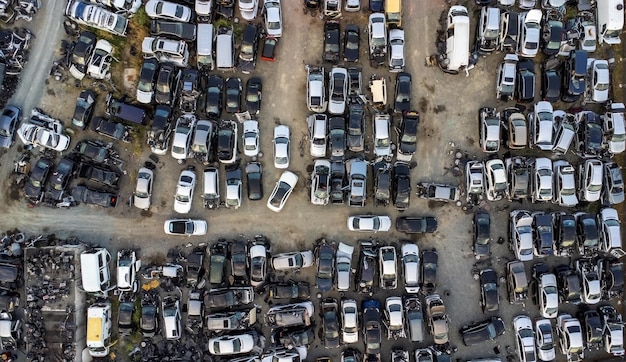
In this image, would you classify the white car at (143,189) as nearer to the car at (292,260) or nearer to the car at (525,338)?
the car at (292,260)

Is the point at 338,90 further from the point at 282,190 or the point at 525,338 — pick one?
the point at 525,338

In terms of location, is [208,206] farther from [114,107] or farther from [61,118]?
[61,118]

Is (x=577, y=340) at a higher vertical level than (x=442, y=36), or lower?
lower

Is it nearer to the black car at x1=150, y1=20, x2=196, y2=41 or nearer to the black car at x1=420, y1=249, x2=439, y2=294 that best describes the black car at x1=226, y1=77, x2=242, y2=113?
the black car at x1=150, y1=20, x2=196, y2=41

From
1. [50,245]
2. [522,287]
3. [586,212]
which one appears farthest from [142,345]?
[586,212]

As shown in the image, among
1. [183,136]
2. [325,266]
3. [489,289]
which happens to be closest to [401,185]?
[325,266]

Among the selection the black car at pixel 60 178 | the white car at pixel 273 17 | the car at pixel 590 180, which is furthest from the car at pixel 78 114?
the car at pixel 590 180
